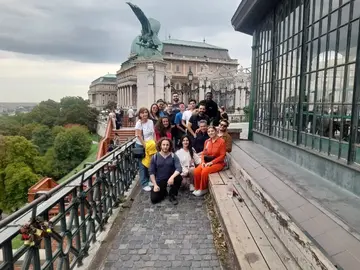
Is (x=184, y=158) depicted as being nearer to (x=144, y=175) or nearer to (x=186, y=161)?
(x=186, y=161)

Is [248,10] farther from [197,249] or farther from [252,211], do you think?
[197,249]

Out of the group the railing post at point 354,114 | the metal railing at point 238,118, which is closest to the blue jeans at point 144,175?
the railing post at point 354,114

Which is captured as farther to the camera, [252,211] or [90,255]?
[252,211]

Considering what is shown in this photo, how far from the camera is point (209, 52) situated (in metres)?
94.9

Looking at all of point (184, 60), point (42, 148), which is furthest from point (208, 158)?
point (184, 60)

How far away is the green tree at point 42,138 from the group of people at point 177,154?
55.1 metres

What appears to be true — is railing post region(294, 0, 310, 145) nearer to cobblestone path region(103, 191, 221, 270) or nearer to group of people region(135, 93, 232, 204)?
group of people region(135, 93, 232, 204)

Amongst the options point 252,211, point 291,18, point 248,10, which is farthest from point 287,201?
point 248,10

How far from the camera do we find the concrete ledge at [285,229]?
255cm

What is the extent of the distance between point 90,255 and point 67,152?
46.4m

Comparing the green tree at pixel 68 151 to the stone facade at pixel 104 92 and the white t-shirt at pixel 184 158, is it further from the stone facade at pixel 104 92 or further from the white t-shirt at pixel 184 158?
the stone facade at pixel 104 92

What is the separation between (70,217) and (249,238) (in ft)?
7.36

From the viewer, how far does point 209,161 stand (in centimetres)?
705

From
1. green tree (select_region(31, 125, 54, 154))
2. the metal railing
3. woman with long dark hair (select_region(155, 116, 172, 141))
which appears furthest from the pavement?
green tree (select_region(31, 125, 54, 154))
